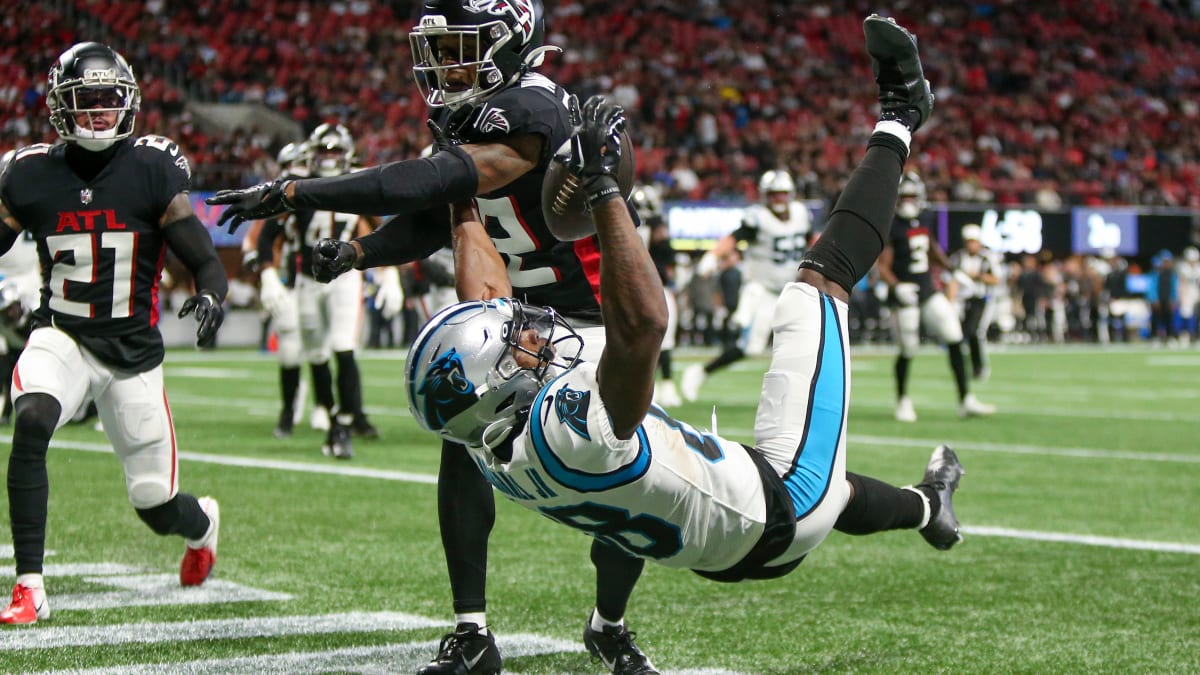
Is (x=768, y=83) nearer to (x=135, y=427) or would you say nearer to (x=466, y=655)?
(x=135, y=427)

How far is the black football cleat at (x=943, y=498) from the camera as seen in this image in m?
3.82

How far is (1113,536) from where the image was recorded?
586cm

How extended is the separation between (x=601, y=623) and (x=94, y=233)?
6.79 feet

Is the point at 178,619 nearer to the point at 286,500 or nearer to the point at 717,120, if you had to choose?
the point at 286,500

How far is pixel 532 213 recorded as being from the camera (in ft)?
11.6

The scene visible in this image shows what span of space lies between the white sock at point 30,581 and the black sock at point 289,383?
5456mm

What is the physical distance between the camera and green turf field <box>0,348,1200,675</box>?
378 cm

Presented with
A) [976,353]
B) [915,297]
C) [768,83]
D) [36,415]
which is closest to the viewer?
[36,415]

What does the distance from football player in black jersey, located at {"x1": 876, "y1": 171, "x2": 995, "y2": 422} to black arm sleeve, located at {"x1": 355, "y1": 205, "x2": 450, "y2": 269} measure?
7926 millimetres

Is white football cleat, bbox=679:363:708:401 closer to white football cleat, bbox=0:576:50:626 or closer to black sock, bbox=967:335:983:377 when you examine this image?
black sock, bbox=967:335:983:377

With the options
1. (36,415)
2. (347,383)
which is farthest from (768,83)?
(36,415)

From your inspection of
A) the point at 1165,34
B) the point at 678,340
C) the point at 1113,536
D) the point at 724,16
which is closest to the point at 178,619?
the point at 1113,536

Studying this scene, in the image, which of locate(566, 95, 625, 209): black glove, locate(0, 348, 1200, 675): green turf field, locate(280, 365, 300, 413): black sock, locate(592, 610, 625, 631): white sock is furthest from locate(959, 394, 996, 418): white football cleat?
locate(566, 95, 625, 209): black glove

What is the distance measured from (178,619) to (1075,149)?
2939cm
